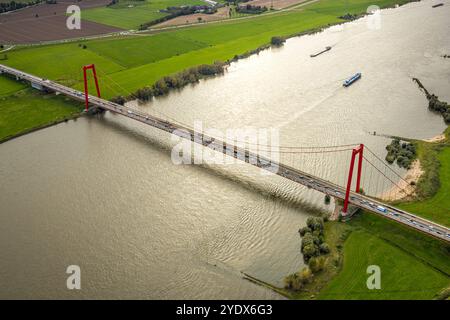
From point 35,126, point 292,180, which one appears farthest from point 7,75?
point 292,180

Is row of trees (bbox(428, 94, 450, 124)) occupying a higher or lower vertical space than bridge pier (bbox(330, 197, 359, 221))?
higher

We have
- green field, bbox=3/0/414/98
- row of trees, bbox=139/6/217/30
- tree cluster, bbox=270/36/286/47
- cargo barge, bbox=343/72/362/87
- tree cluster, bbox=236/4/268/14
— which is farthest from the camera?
tree cluster, bbox=236/4/268/14

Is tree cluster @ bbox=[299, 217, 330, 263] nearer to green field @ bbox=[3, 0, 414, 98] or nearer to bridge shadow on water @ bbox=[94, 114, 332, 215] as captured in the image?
bridge shadow on water @ bbox=[94, 114, 332, 215]

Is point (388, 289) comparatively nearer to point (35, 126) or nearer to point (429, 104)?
point (429, 104)

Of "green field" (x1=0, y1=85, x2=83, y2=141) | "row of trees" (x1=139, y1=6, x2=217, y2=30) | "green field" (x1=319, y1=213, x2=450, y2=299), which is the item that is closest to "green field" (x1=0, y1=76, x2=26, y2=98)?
"green field" (x1=0, y1=85, x2=83, y2=141)

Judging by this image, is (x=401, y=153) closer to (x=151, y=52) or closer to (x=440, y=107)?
(x=440, y=107)

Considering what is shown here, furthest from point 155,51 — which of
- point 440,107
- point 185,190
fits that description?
point 440,107

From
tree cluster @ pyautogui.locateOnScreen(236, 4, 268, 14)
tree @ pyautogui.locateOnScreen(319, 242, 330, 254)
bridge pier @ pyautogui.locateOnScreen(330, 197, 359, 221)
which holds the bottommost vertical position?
tree @ pyautogui.locateOnScreen(319, 242, 330, 254)
